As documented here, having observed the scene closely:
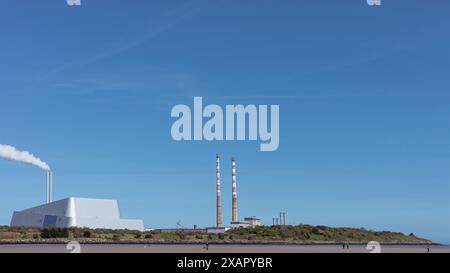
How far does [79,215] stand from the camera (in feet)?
452

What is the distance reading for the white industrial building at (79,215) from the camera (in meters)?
136

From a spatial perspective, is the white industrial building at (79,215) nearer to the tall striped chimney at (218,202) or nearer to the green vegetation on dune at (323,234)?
the tall striped chimney at (218,202)

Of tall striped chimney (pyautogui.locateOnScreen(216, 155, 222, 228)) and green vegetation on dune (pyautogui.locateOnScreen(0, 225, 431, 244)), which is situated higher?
tall striped chimney (pyautogui.locateOnScreen(216, 155, 222, 228))

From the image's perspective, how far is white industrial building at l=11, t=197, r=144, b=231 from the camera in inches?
5374

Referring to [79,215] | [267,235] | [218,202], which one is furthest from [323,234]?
[79,215]

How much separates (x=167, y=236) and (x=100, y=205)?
Result: 32774 mm

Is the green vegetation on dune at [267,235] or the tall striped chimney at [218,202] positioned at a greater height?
the tall striped chimney at [218,202]

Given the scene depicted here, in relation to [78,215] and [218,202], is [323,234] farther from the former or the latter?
[78,215]

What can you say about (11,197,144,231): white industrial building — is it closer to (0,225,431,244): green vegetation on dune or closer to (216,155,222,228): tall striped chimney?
(0,225,431,244): green vegetation on dune

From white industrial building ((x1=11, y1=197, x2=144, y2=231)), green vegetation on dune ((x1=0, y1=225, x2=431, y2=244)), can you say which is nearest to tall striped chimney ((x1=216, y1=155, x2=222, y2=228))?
green vegetation on dune ((x1=0, y1=225, x2=431, y2=244))

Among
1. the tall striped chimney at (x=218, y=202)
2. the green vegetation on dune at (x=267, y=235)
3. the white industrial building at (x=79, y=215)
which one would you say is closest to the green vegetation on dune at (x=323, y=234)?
the green vegetation on dune at (x=267, y=235)
